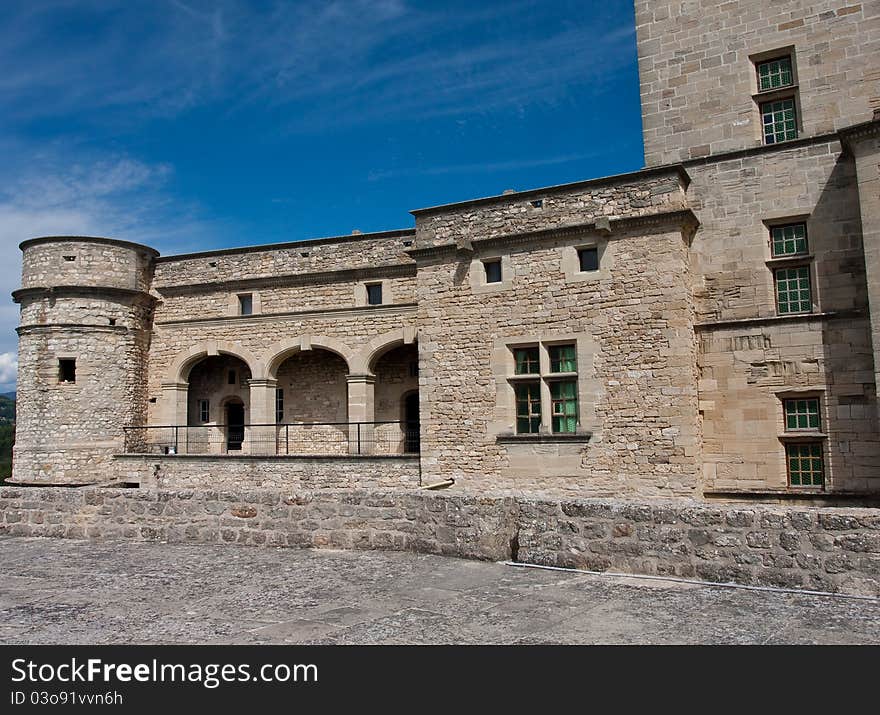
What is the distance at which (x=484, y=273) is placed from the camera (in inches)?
571

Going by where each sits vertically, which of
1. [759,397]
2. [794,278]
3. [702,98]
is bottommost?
[759,397]

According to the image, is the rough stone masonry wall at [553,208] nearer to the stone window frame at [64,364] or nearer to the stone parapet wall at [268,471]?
the stone parapet wall at [268,471]

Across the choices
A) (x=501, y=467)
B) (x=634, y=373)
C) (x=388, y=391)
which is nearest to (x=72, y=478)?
(x=388, y=391)

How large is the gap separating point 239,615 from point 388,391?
560 inches

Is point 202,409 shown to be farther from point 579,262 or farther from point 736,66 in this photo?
point 736,66

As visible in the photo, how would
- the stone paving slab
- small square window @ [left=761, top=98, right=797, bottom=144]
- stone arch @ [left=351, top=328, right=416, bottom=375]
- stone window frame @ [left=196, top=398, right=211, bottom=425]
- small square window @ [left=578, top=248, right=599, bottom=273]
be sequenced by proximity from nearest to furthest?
the stone paving slab, small square window @ [left=761, top=98, right=797, bottom=144], small square window @ [left=578, top=248, right=599, bottom=273], stone arch @ [left=351, top=328, right=416, bottom=375], stone window frame @ [left=196, top=398, right=211, bottom=425]

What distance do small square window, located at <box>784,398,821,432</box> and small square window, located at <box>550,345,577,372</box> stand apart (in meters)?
3.84

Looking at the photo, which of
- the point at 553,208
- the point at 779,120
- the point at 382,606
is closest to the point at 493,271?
the point at 553,208

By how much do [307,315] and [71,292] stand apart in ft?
21.1

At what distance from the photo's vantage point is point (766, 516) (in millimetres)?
5867

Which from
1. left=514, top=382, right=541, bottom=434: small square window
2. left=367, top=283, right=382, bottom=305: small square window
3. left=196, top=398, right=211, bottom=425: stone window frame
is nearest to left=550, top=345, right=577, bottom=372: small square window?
left=514, top=382, right=541, bottom=434: small square window

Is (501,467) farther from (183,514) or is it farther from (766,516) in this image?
(766,516)

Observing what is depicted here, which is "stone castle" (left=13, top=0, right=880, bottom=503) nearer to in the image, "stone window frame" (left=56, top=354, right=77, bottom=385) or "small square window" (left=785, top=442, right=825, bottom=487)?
"small square window" (left=785, top=442, right=825, bottom=487)

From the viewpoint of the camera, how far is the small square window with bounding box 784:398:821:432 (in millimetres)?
12406
